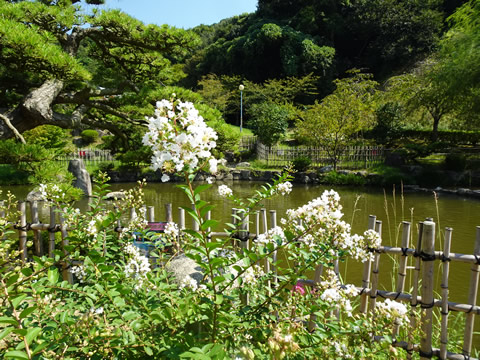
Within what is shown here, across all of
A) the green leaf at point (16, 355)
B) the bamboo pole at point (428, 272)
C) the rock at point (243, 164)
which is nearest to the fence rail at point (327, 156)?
the rock at point (243, 164)

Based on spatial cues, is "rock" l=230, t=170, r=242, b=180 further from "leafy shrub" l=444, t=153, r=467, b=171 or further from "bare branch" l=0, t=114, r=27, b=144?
"bare branch" l=0, t=114, r=27, b=144

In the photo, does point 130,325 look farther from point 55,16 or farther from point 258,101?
point 258,101

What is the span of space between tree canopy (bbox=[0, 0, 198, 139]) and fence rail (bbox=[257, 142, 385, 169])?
957 centimetres

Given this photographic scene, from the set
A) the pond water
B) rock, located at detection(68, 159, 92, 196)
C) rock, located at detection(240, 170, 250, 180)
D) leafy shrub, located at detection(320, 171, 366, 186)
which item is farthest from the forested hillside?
rock, located at detection(68, 159, 92, 196)

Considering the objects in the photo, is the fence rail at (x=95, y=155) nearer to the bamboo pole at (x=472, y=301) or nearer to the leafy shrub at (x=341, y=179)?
the leafy shrub at (x=341, y=179)

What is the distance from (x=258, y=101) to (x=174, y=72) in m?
17.9

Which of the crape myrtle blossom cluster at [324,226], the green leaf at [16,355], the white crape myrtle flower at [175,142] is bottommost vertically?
the green leaf at [16,355]

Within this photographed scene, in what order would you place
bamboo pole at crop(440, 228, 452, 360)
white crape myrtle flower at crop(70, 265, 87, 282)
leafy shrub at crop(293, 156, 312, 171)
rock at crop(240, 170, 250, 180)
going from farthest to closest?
rock at crop(240, 170, 250, 180) < leafy shrub at crop(293, 156, 312, 171) < bamboo pole at crop(440, 228, 452, 360) < white crape myrtle flower at crop(70, 265, 87, 282)

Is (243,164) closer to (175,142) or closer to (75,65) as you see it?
(75,65)

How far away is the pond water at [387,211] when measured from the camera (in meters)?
3.84

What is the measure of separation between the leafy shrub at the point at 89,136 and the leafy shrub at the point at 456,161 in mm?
17455

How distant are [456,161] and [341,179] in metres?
3.58

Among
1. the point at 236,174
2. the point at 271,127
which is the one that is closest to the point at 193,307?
the point at 236,174

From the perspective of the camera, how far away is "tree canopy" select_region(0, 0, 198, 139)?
271cm
